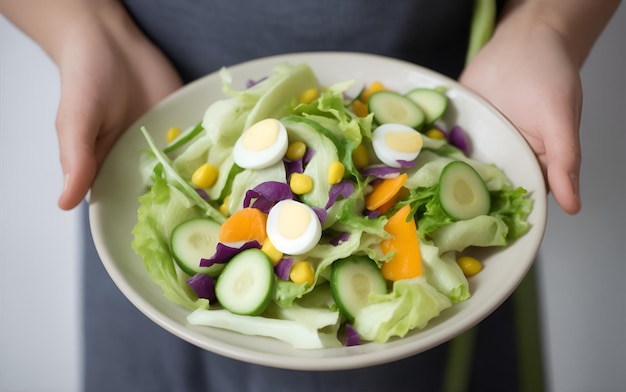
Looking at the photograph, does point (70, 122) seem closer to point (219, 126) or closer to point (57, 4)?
point (219, 126)

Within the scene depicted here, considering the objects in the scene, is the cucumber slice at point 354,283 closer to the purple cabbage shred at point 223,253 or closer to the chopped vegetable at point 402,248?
the chopped vegetable at point 402,248

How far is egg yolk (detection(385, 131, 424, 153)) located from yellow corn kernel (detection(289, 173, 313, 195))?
197mm

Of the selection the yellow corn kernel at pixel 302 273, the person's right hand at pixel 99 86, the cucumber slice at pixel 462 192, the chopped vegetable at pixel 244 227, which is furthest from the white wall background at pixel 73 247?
the yellow corn kernel at pixel 302 273

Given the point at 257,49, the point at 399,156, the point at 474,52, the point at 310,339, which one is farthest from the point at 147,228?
the point at 474,52

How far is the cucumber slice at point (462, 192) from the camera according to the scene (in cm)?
134

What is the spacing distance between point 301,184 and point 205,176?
0.74 ft

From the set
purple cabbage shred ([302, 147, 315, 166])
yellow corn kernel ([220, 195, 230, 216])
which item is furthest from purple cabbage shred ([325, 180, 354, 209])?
yellow corn kernel ([220, 195, 230, 216])

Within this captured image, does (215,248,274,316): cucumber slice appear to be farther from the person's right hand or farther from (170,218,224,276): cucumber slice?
the person's right hand

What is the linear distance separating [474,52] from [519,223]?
2.16 feet

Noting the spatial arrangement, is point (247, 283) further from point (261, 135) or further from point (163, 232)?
point (261, 135)

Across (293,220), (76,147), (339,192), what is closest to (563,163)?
(339,192)

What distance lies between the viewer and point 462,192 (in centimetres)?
137

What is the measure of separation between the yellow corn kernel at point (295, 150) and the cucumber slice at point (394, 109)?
0.20 metres

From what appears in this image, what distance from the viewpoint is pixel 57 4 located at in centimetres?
178
